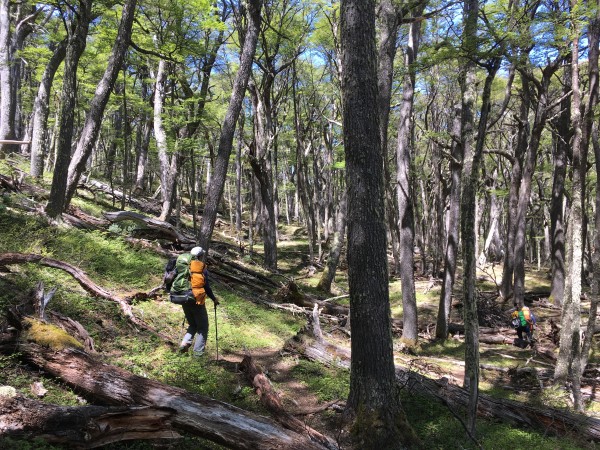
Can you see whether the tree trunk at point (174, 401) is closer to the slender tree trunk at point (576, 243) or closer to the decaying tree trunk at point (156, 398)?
the decaying tree trunk at point (156, 398)

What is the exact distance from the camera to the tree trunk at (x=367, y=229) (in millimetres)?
4936

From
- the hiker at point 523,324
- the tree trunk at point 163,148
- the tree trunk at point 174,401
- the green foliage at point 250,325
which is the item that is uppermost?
the tree trunk at point 163,148

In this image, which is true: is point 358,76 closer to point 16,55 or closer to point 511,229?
point 511,229

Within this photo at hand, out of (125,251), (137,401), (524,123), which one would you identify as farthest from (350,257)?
(524,123)

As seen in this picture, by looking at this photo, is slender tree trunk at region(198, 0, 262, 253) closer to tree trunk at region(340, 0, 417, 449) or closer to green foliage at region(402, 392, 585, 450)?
tree trunk at region(340, 0, 417, 449)

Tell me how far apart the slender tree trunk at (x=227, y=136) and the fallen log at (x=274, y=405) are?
174 inches

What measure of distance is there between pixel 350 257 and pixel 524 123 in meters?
16.2

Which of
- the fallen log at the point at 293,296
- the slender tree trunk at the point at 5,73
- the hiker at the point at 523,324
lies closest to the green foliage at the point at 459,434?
the fallen log at the point at 293,296

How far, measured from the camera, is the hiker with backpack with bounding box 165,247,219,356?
6.73 meters

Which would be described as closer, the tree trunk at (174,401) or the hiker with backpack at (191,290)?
the tree trunk at (174,401)

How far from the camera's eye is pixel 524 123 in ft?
57.9

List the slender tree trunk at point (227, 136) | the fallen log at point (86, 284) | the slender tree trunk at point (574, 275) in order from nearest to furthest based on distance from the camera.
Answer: the fallen log at point (86, 284) < the slender tree trunk at point (574, 275) < the slender tree trunk at point (227, 136)

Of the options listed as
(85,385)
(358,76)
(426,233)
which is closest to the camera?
(85,385)

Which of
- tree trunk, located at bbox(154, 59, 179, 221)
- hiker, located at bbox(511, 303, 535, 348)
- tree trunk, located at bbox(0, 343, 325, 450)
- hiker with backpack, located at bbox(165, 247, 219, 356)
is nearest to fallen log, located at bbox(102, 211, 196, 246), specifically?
tree trunk, located at bbox(154, 59, 179, 221)
